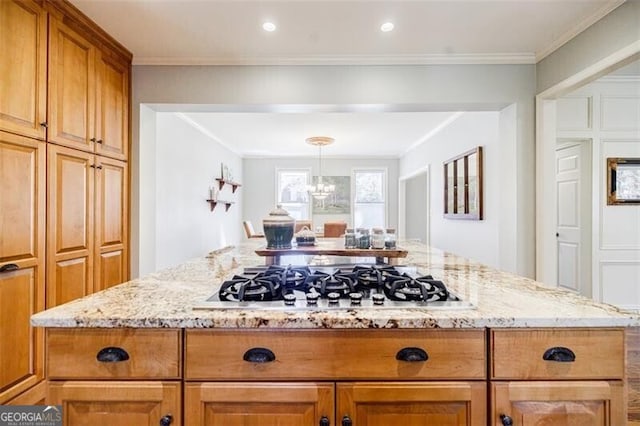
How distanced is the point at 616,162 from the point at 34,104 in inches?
202

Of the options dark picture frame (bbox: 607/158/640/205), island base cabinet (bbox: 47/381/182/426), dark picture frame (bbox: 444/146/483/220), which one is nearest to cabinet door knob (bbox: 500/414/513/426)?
island base cabinet (bbox: 47/381/182/426)

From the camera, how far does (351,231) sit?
2113mm

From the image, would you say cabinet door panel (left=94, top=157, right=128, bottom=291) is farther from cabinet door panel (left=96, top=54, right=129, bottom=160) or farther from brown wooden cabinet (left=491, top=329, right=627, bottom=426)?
brown wooden cabinet (left=491, top=329, right=627, bottom=426)

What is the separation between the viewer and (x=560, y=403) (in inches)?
40.3

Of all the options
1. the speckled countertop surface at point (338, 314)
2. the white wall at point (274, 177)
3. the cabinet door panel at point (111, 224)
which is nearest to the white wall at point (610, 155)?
the speckled countertop surface at point (338, 314)

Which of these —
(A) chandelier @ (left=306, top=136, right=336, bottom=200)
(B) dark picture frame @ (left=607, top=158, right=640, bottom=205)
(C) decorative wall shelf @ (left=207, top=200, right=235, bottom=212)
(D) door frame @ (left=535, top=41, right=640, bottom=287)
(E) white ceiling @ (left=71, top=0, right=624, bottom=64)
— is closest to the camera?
(E) white ceiling @ (left=71, top=0, right=624, bottom=64)

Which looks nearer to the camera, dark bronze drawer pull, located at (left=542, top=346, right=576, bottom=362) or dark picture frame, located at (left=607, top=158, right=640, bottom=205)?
dark bronze drawer pull, located at (left=542, top=346, right=576, bottom=362)

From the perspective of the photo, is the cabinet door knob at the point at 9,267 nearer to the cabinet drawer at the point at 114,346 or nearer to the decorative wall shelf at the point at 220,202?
the cabinet drawer at the point at 114,346

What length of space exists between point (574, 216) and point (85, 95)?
4882mm

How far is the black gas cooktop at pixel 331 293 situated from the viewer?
1.11 metres

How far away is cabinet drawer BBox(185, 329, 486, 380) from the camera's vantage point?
103 centimetres

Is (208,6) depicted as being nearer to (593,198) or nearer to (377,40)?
(377,40)

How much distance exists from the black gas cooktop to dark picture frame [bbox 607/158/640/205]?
367cm

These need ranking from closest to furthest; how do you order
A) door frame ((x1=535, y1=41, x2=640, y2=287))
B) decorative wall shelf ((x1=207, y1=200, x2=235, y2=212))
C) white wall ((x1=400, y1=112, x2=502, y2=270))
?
door frame ((x1=535, y1=41, x2=640, y2=287))
white wall ((x1=400, y1=112, x2=502, y2=270))
decorative wall shelf ((x1=207, y1=200, x2=235, y2=212))
